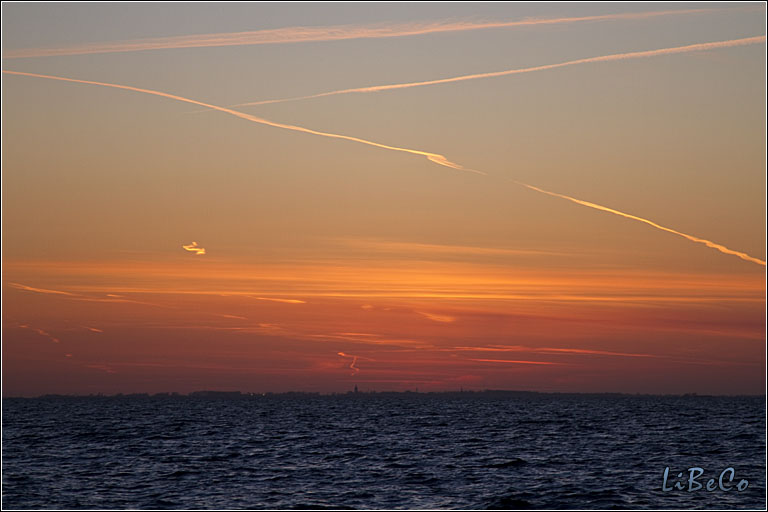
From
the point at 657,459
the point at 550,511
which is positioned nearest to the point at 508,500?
the point at 550,511

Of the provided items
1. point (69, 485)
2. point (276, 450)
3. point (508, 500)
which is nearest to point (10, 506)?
point (69, 485)

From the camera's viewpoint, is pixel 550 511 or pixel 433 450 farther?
pixel 433 450

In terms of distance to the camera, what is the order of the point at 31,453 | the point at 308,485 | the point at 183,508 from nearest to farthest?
the point at 183,508
the point at 308,485
the point at 31,453

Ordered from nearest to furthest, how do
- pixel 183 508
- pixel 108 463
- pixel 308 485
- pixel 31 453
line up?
pixel 183 508 → pixel 308 485 → pixel 108 463 → pixel 31 453

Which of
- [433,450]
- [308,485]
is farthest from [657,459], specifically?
[308,485]

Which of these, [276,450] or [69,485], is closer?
[69,485]

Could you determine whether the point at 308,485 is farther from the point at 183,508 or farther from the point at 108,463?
the point at 108,463

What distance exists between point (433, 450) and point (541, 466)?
1351cm

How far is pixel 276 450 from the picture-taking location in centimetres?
6825

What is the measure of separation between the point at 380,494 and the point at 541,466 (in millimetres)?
15322

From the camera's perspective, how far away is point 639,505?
41344 mm

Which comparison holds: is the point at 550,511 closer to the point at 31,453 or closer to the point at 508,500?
the point at 508,500

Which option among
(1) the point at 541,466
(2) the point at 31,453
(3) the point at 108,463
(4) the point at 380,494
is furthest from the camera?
(2) the point at 31,453

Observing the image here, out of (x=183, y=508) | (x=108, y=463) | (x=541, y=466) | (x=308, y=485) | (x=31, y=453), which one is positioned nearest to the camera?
(x=183, y=508)
